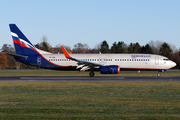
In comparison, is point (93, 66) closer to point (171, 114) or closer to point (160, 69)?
point (160, 69)

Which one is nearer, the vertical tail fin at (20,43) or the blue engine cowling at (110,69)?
the blue engine cowling at (110,69)

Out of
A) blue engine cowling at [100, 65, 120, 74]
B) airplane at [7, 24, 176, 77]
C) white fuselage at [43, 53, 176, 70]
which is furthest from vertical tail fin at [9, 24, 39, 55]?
→ blue engine cowling at [100, 65, 120, 74]

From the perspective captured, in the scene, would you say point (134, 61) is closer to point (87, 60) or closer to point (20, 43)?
point (87, 60)

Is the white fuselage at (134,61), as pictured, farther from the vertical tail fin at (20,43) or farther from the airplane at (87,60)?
the vertical tail fin at (20,43)

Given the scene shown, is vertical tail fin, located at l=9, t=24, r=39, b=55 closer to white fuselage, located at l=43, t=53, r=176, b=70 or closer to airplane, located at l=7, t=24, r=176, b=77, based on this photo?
airplane, located at l=7, t=24, r=176, b=77

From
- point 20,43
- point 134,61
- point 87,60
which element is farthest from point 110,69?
point 20,43

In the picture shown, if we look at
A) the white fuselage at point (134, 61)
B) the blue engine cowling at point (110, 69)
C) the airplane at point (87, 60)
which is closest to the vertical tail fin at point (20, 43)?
the airplane at point (87, 60)

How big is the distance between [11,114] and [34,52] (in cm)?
2729

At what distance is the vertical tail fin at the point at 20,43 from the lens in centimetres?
3493

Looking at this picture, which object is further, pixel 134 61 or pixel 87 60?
pixel 87 60

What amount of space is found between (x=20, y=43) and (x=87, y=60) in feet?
38.1

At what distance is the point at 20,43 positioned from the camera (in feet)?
115

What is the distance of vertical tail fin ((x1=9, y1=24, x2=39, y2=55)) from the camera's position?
34931mm

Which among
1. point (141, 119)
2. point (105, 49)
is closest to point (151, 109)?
point (141, 119)
